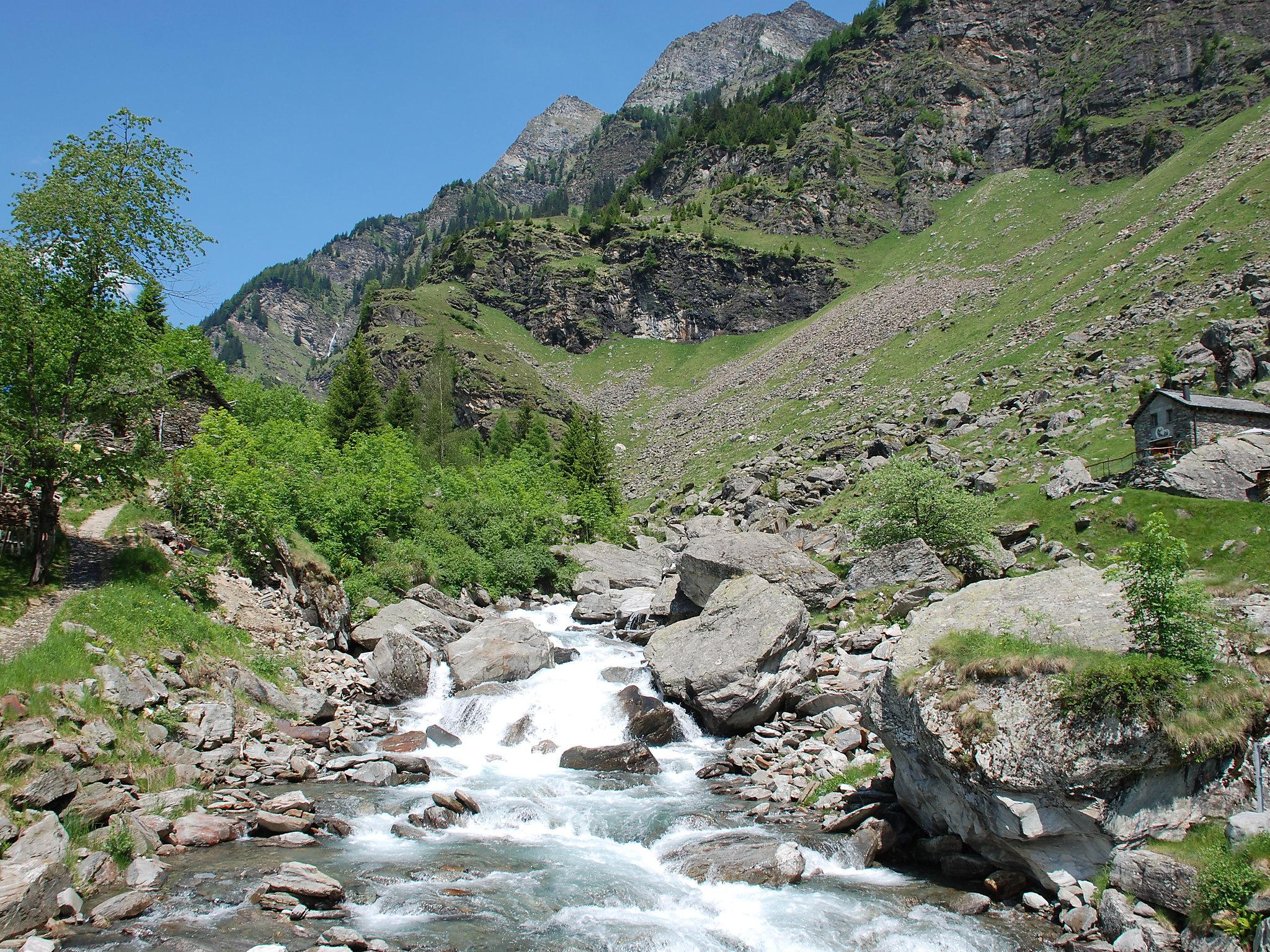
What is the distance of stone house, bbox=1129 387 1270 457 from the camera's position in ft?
118

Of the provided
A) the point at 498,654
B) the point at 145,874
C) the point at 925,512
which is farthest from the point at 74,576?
the point at 925,512

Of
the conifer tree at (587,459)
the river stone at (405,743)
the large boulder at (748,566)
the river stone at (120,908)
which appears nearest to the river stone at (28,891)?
the river stone at (120,908)

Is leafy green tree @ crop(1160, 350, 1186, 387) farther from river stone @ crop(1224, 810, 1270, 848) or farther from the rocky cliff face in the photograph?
the rocky cliff face

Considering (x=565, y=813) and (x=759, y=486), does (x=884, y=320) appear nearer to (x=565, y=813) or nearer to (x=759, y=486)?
(x=759, y=486)

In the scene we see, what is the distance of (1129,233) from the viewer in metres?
75.6

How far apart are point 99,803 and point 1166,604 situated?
19830 millimetres

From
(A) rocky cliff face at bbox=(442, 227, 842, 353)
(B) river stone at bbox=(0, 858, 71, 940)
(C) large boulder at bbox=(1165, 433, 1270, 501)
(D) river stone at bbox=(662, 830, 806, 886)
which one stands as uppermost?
Result: (A) rocky cliff face at bbox=(442, 227, 842, 353)

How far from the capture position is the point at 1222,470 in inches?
1277

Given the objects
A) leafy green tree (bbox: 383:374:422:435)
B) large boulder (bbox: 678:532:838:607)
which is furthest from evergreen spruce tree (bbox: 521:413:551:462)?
large boulder (bbox: 678:532:838:607)

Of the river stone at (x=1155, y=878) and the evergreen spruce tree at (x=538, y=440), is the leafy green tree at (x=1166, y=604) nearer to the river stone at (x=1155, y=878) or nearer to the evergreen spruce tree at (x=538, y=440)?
the river stone at (x=1155, y=878)

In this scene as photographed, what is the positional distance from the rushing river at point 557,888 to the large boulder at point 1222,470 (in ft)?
88.1

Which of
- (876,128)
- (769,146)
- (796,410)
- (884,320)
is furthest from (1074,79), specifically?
(796,410)

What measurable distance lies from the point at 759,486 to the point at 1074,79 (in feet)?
480

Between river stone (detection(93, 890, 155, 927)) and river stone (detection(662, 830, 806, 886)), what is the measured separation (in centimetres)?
927
